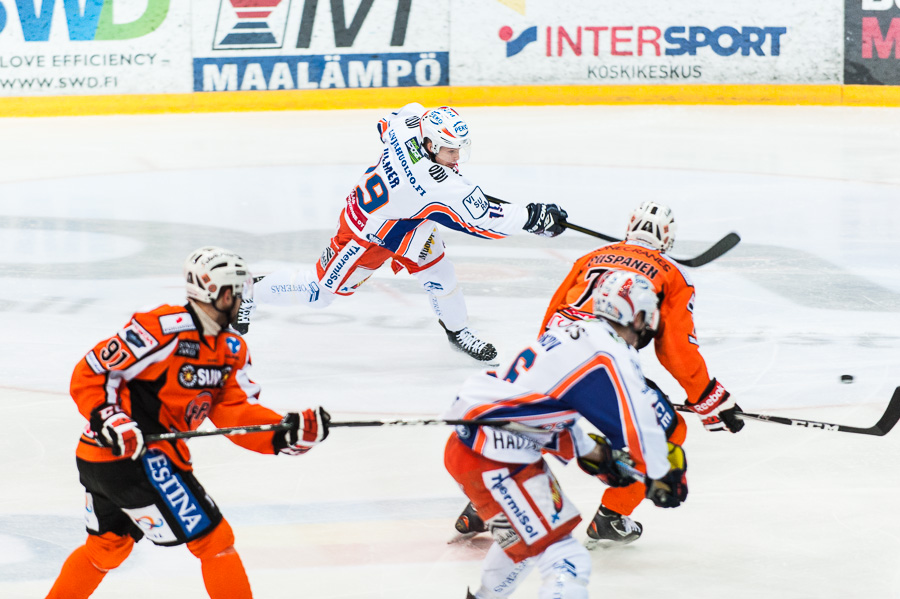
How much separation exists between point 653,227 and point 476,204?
1.48 meters

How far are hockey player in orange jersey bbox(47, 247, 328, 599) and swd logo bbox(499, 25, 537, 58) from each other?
32.5 feet

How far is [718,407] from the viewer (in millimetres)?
3457

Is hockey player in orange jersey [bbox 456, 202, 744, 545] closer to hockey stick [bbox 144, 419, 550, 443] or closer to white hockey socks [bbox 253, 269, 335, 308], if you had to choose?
hockey stick [bbox 144, 419, 550, 443]

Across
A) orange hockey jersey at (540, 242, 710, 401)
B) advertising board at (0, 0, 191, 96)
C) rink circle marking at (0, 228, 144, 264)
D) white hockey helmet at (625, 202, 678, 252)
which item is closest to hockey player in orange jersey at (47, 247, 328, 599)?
orange hockey jersey at (540, 242, 710, 401)

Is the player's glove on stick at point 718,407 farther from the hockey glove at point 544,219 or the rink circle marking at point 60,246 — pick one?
the rink circle marking at point 60,246

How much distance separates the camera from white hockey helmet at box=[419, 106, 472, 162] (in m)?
5.04

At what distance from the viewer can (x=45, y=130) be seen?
11.3 meters

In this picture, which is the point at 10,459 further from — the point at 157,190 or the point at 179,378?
the point at 157,190

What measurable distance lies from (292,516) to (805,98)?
32.2ft

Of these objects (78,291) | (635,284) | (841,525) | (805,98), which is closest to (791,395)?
(841,525)

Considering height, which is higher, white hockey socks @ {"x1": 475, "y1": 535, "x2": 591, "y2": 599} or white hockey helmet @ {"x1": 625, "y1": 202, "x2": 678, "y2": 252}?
white hockey helmet @ {"x1": 625, "y1": 202, "x2": 678, "y2": 252}

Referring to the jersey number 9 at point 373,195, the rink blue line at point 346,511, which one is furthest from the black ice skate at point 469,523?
the jersey number 9 at point 373,195

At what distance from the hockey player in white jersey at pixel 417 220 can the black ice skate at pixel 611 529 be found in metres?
1.78

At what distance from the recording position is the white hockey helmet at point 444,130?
504cm
